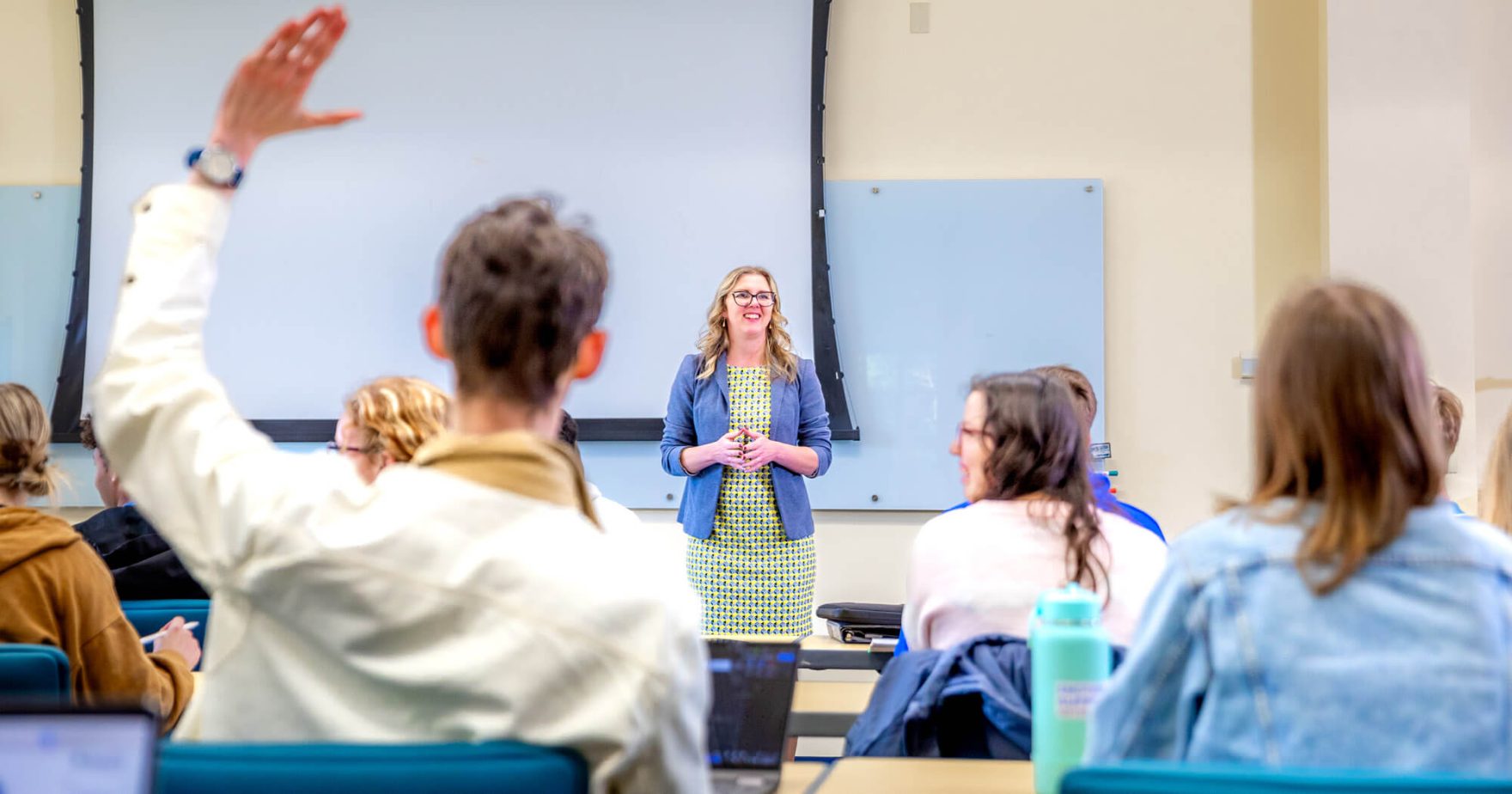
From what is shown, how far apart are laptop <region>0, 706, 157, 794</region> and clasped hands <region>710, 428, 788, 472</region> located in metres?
3.01

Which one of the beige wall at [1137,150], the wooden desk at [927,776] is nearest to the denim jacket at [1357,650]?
the wooden desk at [927,776]

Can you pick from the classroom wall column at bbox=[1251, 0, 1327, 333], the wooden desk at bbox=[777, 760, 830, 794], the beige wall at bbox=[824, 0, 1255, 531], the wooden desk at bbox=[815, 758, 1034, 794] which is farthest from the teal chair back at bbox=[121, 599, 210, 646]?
the classroom wall column at bbox=[1251, 0, 1327, 333]

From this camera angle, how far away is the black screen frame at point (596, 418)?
15.1ft

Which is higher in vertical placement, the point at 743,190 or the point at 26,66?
the point at 26,66

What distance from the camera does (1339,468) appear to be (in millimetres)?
1148

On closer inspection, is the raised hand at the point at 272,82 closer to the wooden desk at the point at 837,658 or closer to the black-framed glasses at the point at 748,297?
the wooden desk at the point at 837,658

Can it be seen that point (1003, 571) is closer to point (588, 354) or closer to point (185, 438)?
point (588, 354)

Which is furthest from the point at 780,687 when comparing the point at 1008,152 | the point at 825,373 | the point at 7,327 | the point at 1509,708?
the point at 7,327

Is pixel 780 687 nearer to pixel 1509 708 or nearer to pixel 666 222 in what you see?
pixel 1509 708

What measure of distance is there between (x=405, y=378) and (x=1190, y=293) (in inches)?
131

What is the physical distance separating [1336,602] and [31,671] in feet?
4.95

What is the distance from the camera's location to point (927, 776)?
153 cm

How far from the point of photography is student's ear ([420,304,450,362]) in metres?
1.12

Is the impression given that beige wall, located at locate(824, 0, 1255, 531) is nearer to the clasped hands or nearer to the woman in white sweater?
the clasped hands
